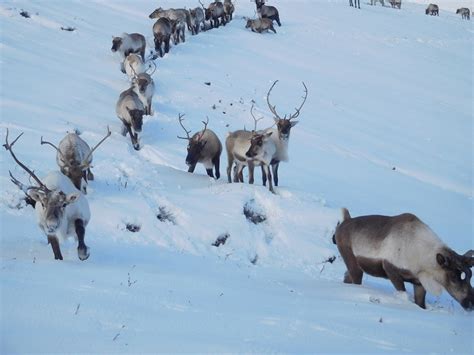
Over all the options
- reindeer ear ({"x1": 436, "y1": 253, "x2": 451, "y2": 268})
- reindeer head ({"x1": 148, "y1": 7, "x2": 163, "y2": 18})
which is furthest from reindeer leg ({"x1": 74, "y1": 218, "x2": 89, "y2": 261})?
reindeer head ({"x1": 148, "y1": 7, "x2": 163, "y2": 18})

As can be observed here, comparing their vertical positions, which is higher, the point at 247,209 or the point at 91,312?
the point at 91,312

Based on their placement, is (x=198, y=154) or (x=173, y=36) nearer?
(x=198, y=154)

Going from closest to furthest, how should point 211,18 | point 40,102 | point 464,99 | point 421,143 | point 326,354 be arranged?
point 326,354 → point 40,102 → point 421,143 → point 464,99 → point 211,18

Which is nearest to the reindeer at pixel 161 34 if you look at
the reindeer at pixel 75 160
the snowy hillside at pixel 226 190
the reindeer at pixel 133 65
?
the snowy hillside at pixel 226 190

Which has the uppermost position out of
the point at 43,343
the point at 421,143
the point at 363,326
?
the point at 43,343

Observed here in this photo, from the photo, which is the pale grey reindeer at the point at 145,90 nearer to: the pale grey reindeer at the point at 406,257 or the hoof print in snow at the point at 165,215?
the hoof print in snow at the point at 165,215

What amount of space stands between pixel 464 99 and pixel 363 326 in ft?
69.9

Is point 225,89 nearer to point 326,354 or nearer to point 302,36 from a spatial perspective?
point 302,36

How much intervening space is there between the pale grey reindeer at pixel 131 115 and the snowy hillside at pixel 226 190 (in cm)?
37

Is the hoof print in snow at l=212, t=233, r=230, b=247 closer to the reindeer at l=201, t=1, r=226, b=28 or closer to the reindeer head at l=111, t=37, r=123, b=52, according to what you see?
the reindeer head at l=111, t=37, r=123, b=52

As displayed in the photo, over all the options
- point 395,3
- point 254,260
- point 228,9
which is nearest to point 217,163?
point 254,260

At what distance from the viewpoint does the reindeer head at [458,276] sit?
5988 mm

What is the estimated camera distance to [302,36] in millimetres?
30172

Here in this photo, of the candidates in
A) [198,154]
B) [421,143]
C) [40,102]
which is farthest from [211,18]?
[198,154]
